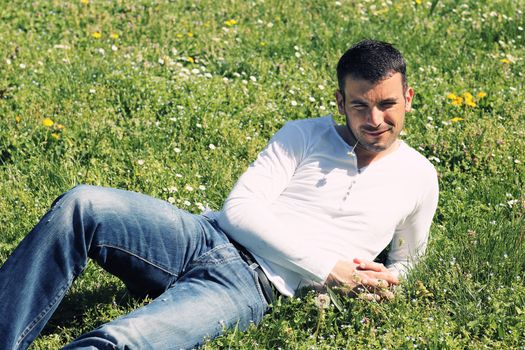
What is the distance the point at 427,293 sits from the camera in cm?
446

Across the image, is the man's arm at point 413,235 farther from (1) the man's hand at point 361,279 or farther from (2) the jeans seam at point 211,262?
(2) the jeans seam at point 211,262

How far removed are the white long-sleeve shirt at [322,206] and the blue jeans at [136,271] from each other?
0.61 feet

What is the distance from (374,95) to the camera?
183 inches

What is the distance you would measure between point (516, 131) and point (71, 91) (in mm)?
3284

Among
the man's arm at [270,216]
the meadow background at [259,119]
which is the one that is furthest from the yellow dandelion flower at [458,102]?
the man's arm at [270,216]

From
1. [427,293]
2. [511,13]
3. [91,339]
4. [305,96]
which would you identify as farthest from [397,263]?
[511,13]

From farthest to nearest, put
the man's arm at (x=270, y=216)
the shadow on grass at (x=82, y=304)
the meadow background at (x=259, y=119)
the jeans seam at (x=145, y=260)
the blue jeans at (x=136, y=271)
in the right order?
the shadow on grass at (x=82, y=304) → the meadow background at (x=259, y=119) → the man's arm at (x=270, y=216) → the jeans seam at (x=145, y=260) → the blue jeans at (x=136, y=271)

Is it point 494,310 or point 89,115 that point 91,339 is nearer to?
point 494,310

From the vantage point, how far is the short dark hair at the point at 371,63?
15.2ft

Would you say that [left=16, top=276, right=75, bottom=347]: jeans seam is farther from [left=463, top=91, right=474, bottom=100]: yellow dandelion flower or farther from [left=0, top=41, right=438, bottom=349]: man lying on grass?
[left=463, top=91, right=474, bottom=100]: yellow dandelion flower

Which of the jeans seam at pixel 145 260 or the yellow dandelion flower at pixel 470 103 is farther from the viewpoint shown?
the yellow dandelion flower at pixel 470 103

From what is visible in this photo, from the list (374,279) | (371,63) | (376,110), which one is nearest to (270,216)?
(374,279)

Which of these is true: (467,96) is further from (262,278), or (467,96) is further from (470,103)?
(262,278)

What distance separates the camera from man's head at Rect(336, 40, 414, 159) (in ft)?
15.2
